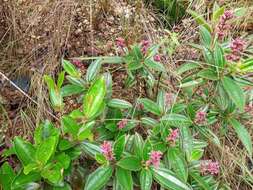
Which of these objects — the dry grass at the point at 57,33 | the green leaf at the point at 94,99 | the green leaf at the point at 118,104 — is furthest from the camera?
the dry grass at the point at 57,33

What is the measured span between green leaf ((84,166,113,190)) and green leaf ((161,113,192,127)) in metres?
0.22

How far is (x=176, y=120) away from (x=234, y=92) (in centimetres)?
17

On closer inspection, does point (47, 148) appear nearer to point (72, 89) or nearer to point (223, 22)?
point (72, 89)

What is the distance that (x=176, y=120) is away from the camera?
4.10 ft

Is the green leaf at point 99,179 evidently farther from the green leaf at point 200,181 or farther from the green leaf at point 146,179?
the green leaf at point 200,181

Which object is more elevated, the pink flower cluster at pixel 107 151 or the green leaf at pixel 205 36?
the green leaf at pixel 205 36

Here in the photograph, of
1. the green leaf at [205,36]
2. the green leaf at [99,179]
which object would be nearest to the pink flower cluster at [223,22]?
the green leaf at [205,36]

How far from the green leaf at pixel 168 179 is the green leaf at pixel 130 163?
5 centimetres

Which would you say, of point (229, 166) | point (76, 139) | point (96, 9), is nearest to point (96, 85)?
point (76, 139)

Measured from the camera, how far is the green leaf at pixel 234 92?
3.84ft

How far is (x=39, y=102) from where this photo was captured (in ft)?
5.36

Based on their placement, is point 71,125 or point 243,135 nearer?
point 71,125

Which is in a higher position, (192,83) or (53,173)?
(192,83)

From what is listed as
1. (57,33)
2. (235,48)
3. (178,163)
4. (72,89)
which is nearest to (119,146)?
(178,163)
